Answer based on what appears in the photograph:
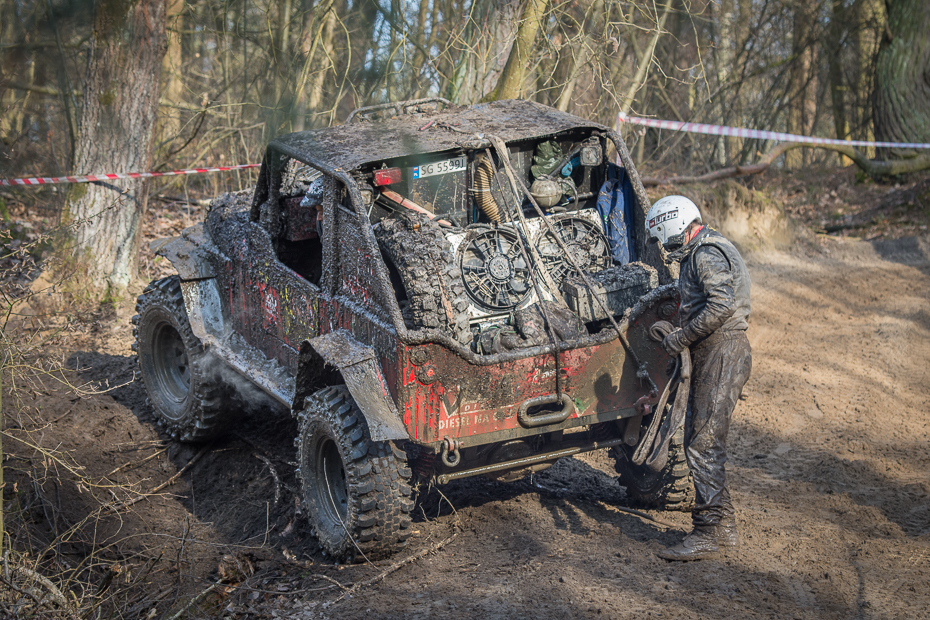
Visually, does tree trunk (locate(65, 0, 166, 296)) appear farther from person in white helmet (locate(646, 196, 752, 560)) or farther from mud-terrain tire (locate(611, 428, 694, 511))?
person in white helmet (locate(646, 196, 752, 560))

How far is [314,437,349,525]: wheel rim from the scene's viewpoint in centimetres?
502

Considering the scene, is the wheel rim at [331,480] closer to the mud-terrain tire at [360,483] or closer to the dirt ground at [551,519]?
the mud-terrain tire at [360,483]

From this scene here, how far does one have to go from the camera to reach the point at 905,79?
524 inches

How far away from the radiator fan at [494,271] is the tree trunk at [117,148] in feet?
16.6

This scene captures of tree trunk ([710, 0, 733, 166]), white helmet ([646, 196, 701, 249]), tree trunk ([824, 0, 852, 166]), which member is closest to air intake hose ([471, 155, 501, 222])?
white helmet ([646, 196, 701, 249])

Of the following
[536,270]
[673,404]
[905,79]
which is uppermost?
[905,79]

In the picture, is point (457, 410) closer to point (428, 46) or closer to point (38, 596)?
point (38, 596)

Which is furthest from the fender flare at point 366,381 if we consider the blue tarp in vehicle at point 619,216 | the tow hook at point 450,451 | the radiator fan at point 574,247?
the blue tarp in vehicle at point 619,216

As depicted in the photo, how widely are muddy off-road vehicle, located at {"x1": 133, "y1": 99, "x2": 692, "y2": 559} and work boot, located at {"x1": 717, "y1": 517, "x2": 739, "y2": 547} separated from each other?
18.4 inches

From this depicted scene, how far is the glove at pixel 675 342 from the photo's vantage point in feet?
15.0

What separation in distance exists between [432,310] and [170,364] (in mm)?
3360

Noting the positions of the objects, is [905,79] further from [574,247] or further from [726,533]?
[726,533]

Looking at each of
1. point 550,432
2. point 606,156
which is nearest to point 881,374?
point 606,156

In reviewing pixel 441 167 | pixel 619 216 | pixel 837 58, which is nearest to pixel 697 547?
pixel 619 216
